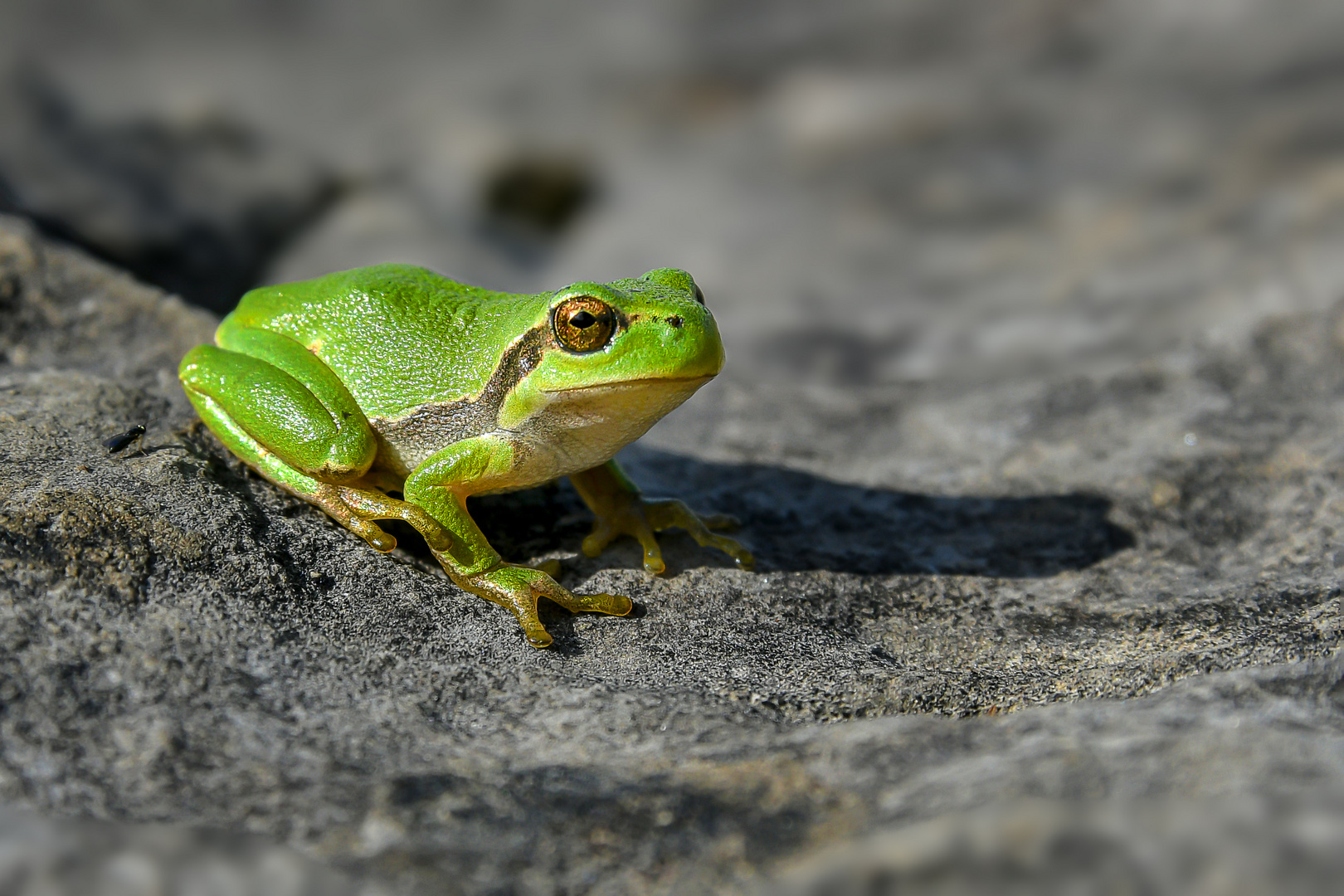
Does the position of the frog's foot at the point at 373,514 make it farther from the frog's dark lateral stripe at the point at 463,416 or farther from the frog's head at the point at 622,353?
the frog's head at the point at 622,353

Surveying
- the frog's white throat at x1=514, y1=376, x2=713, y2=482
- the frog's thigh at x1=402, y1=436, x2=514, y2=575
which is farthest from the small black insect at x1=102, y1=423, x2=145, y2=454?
the frog's white throat at x1=514, y1=376, x2=713, y2=482

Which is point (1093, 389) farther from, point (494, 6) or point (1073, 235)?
point (494, 6)

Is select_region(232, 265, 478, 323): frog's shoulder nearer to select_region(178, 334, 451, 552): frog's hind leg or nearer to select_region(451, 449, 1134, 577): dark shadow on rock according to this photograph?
select_region(178, 334, 451, 552): frog's hind leg

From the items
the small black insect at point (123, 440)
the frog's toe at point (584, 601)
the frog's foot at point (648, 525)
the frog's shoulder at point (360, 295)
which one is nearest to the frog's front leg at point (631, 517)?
the frog's foot at point (648, 525)

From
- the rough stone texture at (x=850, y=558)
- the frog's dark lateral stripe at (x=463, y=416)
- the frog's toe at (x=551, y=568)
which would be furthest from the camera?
the frog's toe at (x=551, y=568)

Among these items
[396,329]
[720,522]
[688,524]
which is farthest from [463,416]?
[720,522]

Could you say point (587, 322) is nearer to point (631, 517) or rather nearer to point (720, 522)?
point (631, 517)
